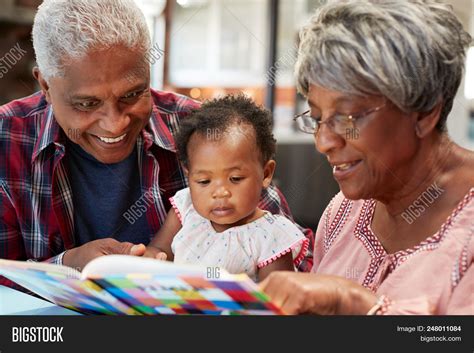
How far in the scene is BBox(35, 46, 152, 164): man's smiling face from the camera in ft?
5.69

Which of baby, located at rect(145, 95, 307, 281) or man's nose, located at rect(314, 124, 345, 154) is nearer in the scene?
man's nose, located at rect(314, 124, 345, 154)

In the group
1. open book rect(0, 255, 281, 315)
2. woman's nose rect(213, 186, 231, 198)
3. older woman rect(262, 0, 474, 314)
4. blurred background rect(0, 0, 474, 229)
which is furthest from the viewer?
blurred background rect(0, 0, 474, 229)

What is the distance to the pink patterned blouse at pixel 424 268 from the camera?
1251mm

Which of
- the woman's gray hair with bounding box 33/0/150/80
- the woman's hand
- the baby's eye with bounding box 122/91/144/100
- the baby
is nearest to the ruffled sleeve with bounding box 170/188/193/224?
the baby

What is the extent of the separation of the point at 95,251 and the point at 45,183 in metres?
0.31

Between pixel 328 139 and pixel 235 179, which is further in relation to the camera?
pixel 235 179

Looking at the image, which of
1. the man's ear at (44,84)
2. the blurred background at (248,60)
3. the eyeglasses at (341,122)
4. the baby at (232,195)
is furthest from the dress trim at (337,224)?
the blurred background at (248,60)

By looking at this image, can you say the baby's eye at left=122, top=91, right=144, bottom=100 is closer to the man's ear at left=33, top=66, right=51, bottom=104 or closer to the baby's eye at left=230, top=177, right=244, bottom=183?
the man's ear at left=33, top=66, right=51, bottom=104

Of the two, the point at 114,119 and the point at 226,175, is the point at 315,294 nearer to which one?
the point at 226,175

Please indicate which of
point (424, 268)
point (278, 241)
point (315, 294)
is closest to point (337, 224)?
point (278, 241)

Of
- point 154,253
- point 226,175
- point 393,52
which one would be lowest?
point 154,253

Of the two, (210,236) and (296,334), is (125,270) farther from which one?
(210,236)

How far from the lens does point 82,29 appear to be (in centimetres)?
172

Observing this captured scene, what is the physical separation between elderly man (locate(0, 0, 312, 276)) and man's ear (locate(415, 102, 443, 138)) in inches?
21.3
